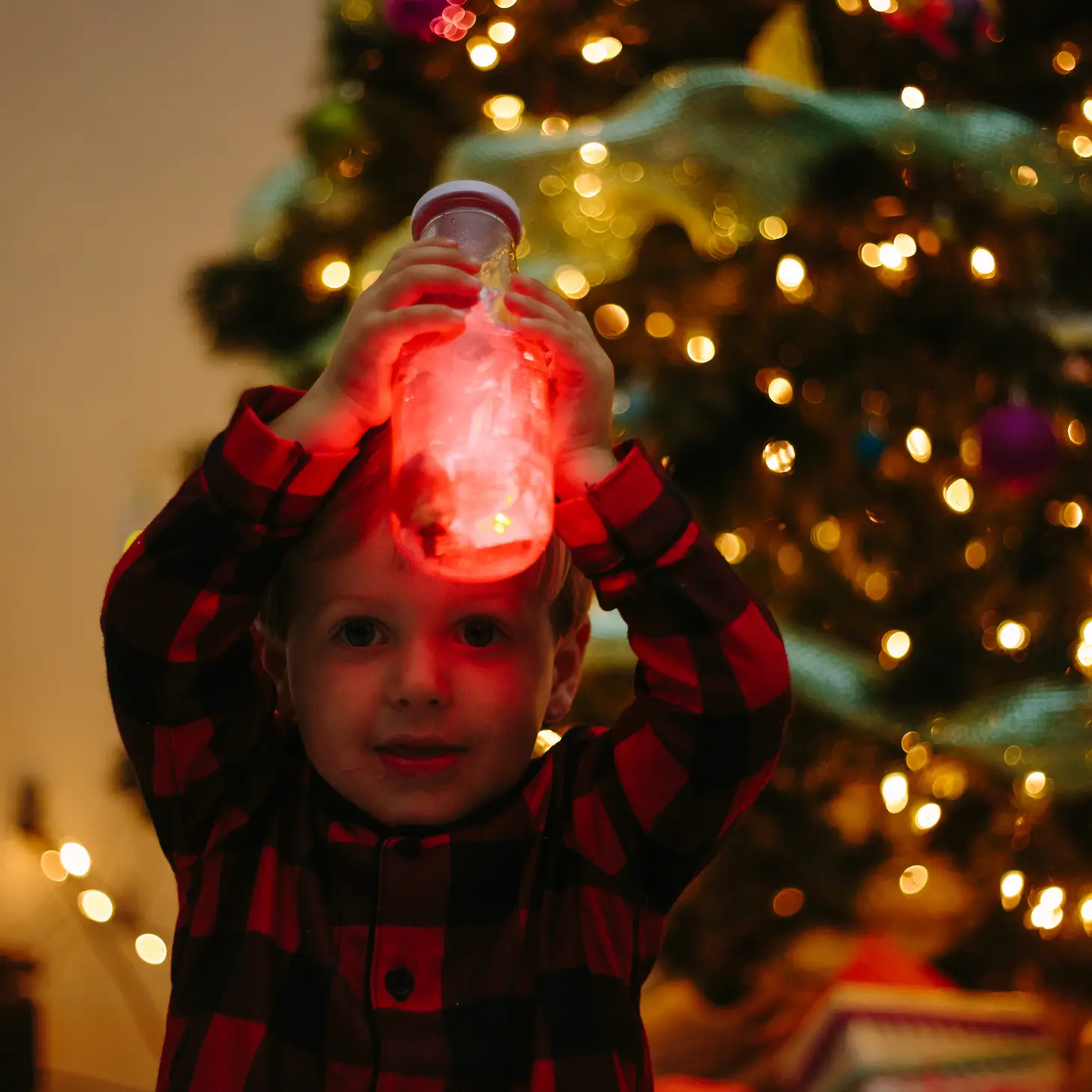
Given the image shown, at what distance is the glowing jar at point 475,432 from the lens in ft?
1.87

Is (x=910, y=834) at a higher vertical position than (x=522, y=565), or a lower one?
lower

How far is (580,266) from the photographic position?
4.04ft

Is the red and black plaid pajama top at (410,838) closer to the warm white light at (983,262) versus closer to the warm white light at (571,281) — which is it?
the warm white light at (571,281)

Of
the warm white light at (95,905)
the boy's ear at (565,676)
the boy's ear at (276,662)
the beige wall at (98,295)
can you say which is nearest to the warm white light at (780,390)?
the boy's ear at (565,676)

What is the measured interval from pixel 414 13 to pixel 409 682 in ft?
2.95

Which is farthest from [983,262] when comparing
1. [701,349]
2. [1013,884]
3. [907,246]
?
[1013,884]

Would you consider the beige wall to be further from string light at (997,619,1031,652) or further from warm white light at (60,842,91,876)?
string light at (997,619,1031,652)

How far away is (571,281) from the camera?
49.9 inches

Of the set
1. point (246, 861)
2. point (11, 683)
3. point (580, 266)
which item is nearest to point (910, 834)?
point (580, 266)

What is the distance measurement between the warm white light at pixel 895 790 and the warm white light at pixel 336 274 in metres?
0.82

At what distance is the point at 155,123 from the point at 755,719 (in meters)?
1.96

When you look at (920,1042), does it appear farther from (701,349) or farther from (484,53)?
(484,53)

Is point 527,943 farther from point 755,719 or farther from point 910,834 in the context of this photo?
point 910,834

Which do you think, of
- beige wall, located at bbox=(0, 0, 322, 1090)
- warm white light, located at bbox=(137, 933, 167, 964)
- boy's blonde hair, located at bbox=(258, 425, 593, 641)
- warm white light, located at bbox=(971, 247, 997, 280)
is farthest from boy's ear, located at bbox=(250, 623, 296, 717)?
beige wall, located at bbox=(0, 0, 322, 1090)
